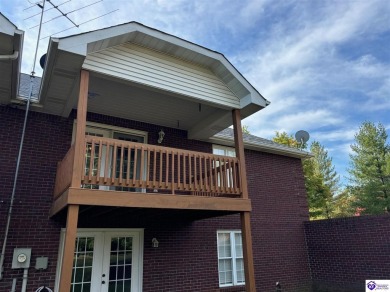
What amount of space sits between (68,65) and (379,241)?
9.91 m

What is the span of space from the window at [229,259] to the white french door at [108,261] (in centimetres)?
272

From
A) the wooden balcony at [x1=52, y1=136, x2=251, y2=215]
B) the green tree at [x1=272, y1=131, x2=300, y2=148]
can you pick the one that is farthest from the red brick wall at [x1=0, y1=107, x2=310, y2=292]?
the green tree at [x1=272, y1=131, x2=300, y2=148]

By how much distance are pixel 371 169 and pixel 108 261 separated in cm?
2363

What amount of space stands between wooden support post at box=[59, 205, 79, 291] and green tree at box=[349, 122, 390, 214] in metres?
23.6

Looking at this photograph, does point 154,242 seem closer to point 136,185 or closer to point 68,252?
point 136,185

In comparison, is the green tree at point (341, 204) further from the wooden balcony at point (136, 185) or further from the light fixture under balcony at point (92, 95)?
the light fixture under balcony at point (92, 95)

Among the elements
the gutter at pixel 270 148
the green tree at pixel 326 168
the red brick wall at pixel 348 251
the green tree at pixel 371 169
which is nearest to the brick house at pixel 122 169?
the gutter at pixel 270 148

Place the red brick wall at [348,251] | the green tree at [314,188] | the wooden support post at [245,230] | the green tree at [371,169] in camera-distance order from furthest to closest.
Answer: the green tree at [314,188]
the green tree at [371,169]
the red brick wall at [348,251]
the wooden support post at [245,230]

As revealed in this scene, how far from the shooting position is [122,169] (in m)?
5.19

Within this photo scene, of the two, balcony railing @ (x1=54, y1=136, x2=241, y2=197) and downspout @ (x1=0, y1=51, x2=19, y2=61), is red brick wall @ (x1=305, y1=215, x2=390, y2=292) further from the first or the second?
downspout @ (x1=0, y1=51, x2=19, y2=61)

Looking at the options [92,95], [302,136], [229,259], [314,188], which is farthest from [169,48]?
[314,188]

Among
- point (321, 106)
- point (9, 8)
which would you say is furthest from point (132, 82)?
point (321, 106)

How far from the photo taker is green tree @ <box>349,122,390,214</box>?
2181 cm

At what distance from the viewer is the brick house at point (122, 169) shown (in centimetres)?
511
